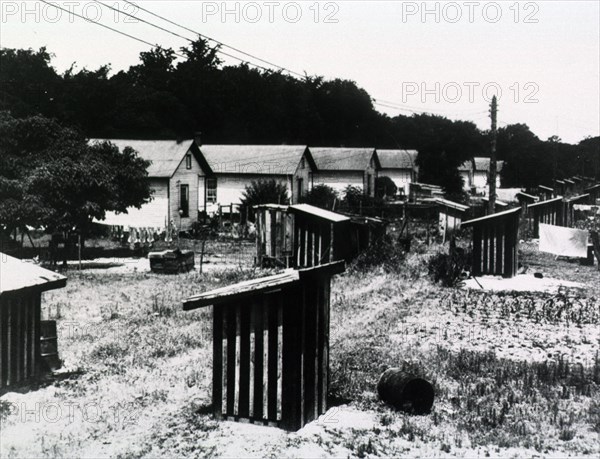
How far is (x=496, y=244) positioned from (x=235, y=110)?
60416 mm

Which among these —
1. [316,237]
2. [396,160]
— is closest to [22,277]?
[316,237]

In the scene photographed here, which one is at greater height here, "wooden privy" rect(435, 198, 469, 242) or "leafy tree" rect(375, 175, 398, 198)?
"leafy tree" rect(375, 175, 398, 198)

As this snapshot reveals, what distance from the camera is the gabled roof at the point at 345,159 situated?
52.8 metres

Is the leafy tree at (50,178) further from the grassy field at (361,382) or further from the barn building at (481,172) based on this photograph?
the barn building at (481,172)

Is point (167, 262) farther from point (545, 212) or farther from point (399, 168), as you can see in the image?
point (399, 168)

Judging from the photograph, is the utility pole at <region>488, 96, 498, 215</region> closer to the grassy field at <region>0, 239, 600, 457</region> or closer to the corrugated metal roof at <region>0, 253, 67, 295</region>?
the grassy field at <region>0, 239, 600, 457</region>

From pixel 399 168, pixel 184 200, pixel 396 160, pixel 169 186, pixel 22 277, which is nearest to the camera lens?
pixel 22 277

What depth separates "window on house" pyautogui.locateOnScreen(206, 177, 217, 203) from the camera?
43625 mm

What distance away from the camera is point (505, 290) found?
1798cm

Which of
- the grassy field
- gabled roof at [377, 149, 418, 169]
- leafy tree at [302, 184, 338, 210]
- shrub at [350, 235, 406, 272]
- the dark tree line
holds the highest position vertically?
the dark tree line

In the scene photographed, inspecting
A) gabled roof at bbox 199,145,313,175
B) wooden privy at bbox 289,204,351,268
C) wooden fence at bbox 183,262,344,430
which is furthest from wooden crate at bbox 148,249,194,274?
gabled roof at bbox 199,145,313,175

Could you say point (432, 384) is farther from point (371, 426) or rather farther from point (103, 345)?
point (103, 345)

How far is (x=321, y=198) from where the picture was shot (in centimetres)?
4166

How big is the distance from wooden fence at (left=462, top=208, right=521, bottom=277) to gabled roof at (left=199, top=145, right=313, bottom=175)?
24331 millimetres
